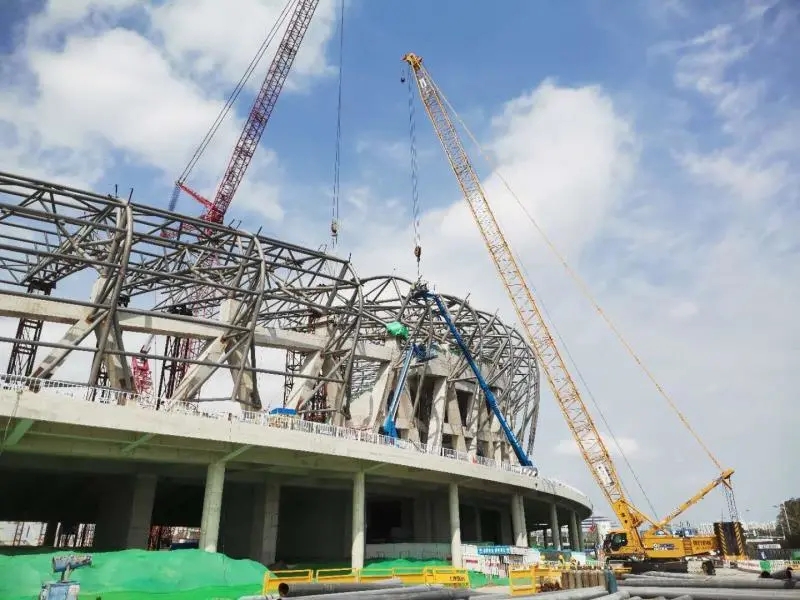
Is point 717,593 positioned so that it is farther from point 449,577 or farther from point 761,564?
point 761,564

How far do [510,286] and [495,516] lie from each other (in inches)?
1119

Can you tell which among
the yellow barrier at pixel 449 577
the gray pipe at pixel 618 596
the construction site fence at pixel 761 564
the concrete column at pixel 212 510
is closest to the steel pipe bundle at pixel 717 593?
the gray pipe at pixel 618 596

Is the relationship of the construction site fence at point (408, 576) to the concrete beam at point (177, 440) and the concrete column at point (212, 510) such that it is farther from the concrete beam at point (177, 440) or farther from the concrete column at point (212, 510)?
the concrete beam at point (177, 440)

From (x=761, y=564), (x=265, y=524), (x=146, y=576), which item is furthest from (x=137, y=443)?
(x=761, y=564)

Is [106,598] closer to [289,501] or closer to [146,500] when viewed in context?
[146,500]

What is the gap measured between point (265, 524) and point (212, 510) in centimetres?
919

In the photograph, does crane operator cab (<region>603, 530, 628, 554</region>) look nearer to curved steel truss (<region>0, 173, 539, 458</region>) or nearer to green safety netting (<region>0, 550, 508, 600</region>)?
curved steel truss (<region>0, 173, 539, 458</region>)

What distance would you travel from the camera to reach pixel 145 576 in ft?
59.7

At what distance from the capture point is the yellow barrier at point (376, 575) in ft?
91.1

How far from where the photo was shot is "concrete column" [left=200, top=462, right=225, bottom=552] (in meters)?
28.3

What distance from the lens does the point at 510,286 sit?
232 feet

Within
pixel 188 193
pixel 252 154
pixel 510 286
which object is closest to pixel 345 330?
pixel 510 286

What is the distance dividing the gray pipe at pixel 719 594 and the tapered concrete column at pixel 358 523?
17442 mm

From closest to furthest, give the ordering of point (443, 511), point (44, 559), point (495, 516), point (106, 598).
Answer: point (106, 598) < point (44, 559) < point (443, 511) < point (495, 516)
